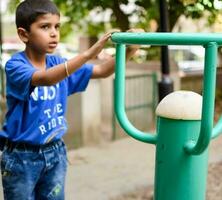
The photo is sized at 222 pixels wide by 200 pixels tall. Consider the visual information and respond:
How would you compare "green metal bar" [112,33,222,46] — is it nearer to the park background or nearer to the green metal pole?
the green metal pole

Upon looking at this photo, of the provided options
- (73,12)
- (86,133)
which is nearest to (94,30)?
(73,12)

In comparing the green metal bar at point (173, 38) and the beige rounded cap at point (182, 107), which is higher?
the green metal bar at point (173, 38)

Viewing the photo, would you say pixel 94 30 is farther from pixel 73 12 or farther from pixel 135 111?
pixel 135 111

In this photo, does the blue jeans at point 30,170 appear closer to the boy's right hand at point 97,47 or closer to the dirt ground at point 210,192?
the boy's right hand at point 97,47

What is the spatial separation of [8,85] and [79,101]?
3178 millimetres

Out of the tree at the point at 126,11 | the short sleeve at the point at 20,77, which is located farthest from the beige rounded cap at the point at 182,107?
the tree at the point at 126,11

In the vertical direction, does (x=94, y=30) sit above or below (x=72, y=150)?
above

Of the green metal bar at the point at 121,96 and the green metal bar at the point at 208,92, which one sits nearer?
the green metal bar at the point at 208,92

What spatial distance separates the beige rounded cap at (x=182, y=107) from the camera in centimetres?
161

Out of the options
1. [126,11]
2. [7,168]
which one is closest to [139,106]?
[126,11]

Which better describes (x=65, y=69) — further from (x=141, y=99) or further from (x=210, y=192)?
(x=141, y=99)

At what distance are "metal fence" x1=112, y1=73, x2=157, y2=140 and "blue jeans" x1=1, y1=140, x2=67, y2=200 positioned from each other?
4049 mm

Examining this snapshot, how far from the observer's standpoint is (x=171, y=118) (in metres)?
1.63

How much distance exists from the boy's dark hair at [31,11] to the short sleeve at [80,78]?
31cm
